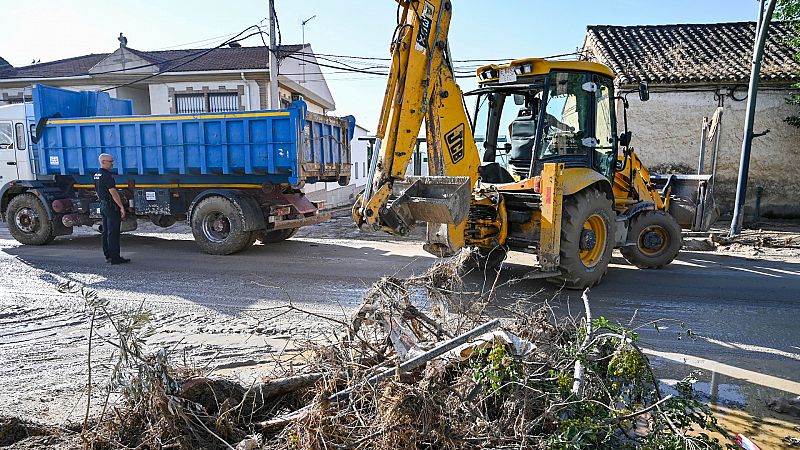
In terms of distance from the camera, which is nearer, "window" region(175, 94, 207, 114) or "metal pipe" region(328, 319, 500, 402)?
"metal pipe" region(328, 319, 500, 402)

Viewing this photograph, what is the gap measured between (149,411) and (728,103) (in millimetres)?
16440

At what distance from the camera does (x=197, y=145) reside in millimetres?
8977

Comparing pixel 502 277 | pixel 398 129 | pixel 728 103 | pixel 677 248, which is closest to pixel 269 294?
pixel 398 129

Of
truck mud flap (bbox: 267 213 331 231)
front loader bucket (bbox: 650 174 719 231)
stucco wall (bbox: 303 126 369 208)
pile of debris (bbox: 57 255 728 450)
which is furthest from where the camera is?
stucco wall (bbox: 303 126 369 208)

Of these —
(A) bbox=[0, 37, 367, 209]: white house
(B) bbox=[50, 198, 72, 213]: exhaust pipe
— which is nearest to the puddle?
(B) bbox=[50, 198, 72, 213]: exhaust pipe

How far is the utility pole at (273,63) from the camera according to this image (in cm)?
1480

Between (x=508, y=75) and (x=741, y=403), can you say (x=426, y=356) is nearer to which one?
(x=741, y=403)

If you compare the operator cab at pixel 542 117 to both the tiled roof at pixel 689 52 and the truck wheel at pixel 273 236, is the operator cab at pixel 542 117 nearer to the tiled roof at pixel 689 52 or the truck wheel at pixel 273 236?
the truck wheel at pixel 273 236

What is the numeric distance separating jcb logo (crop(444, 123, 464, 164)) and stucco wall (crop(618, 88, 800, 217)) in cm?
1042

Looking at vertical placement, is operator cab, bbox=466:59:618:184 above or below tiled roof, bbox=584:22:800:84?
below

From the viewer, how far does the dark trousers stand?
7977 millimetres

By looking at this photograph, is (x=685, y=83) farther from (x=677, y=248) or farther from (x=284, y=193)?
(x=284, y=193)

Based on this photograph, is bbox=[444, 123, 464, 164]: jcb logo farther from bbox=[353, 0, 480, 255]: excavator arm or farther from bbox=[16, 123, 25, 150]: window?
bbox=[16, 123, 25, 150]: window

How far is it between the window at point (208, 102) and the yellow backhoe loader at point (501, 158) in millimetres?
12311
